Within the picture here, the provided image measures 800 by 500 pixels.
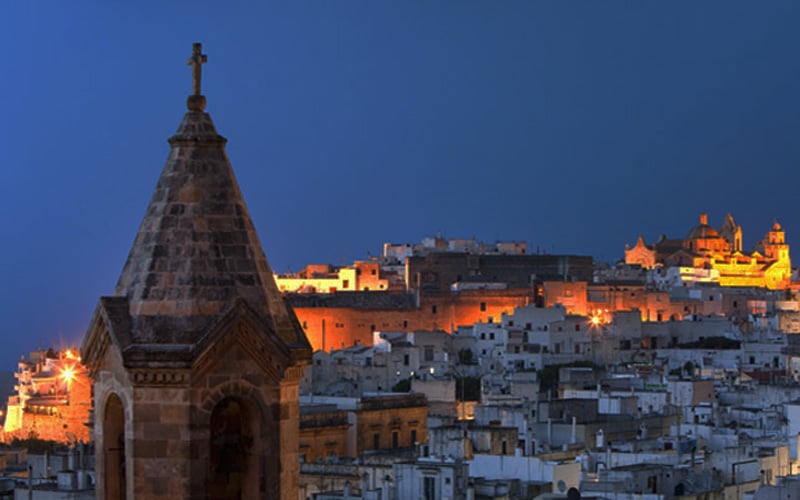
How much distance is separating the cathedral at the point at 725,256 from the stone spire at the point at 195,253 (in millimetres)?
81885

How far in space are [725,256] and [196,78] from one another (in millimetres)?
88466

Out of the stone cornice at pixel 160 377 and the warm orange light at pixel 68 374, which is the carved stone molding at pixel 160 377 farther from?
the warm orange light at pixel 68 374

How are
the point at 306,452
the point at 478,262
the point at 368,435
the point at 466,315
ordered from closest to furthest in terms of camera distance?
the point at 306,452 → the point at 368,435 → the point at 466,315 → the point at 478,262

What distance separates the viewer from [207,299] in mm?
7676

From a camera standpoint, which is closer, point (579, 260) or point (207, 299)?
point (207, 299)

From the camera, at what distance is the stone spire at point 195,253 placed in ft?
25.1

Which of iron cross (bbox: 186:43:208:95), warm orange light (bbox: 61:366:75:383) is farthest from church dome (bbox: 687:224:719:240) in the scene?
iron cross (bbox: 186:43:208:95)

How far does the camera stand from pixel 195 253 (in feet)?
25.2

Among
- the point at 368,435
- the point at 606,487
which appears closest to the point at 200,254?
the point at 606,487

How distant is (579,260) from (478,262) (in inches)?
199

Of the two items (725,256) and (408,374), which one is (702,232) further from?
(408,374)

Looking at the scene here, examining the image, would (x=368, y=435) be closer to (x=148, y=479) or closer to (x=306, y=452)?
(x=306, y=452)

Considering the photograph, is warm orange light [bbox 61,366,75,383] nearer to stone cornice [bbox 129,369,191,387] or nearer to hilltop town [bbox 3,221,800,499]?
hilltop town [bbox 3,221,800,499]

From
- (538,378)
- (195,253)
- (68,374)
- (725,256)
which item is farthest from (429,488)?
(725,256)
